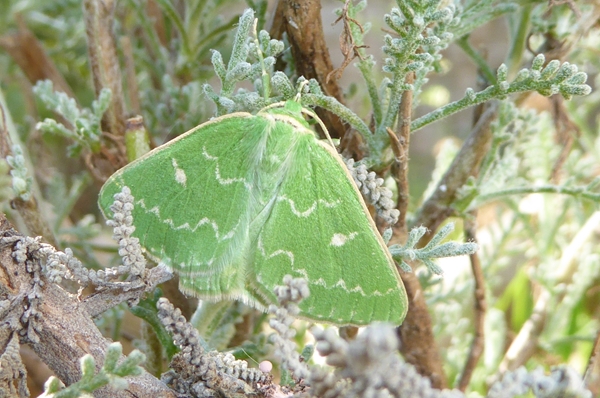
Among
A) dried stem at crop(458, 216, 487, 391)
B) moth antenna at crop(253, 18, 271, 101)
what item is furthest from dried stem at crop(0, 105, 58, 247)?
dried stem at crop(458, 216, 487, 391)

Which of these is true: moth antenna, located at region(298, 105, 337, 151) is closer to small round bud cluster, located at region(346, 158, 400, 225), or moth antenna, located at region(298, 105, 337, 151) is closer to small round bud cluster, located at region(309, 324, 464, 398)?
small round bud cluster, located at region(346, 158, 400, 225)

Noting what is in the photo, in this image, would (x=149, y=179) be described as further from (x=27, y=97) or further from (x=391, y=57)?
(x=27, y=97)

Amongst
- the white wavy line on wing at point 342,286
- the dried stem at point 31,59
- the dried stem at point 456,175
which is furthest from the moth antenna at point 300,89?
the dried stem at point 31,59

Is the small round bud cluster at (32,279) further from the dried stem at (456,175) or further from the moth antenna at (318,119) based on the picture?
the dried stem at (456,175)

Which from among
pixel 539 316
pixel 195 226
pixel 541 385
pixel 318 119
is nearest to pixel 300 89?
pixel 318 119

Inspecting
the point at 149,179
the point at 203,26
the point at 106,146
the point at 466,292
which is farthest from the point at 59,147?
the point at 466,292

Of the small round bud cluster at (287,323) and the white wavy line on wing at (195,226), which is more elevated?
the white wavy line on wing at (195,226)
